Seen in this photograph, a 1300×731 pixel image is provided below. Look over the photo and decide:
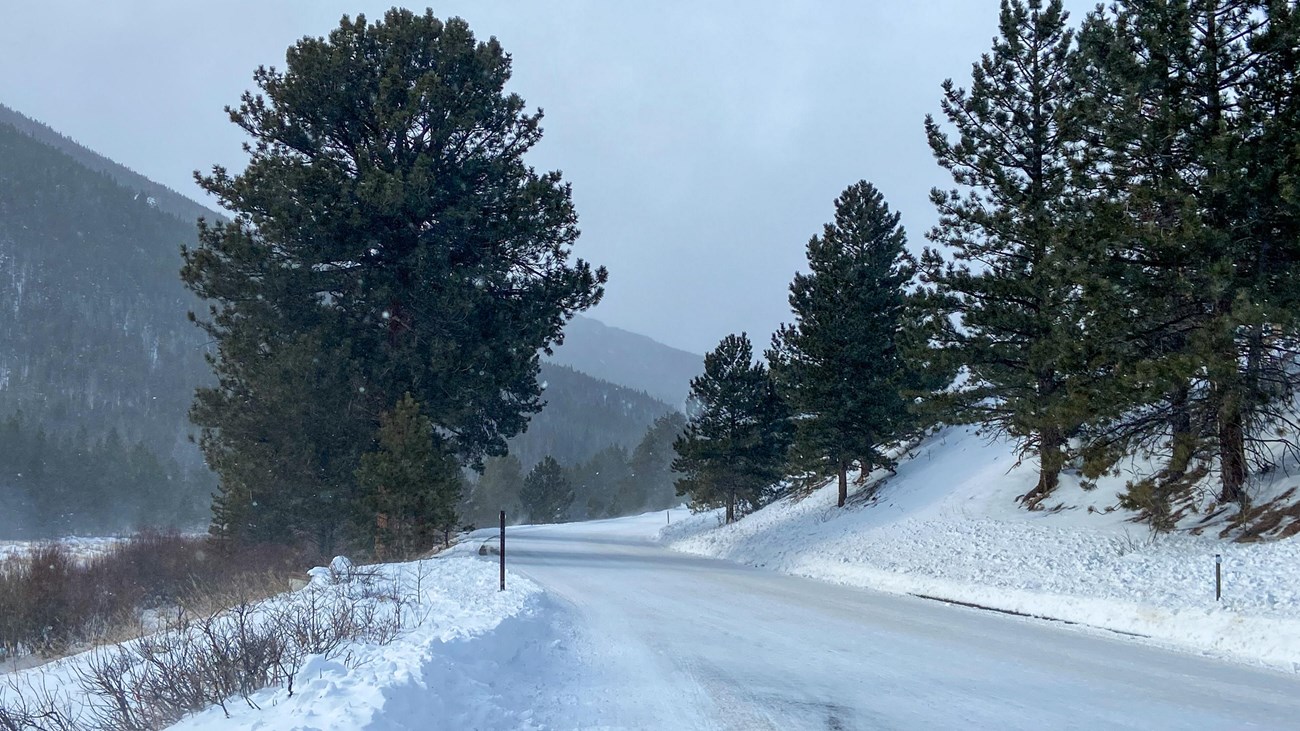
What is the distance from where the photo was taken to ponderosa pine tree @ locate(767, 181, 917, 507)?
29.2 meters

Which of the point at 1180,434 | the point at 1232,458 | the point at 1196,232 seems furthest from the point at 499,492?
the point at 1196,232

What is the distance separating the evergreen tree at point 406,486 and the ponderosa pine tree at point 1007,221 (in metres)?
13.5

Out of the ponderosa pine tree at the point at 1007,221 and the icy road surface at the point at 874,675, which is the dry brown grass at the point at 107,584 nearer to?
the icy road surface at the point at 874,675

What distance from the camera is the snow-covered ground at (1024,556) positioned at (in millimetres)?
11547

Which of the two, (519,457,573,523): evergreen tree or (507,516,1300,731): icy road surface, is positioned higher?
(507,516,1300,731): icy road surface

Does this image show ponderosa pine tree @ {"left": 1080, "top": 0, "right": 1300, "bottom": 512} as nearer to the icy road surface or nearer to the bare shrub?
the icy road surface

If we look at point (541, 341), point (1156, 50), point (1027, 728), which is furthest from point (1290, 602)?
point (541, 341)

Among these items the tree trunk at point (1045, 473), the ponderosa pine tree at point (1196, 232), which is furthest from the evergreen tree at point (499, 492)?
the ponderosa pine tree at point (1196, 232)

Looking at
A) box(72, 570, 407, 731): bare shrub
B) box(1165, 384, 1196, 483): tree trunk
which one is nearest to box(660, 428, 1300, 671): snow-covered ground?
box(1165, 384, 1196, 483): tree trunk

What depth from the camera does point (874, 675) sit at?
27.9ft

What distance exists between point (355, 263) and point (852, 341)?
1585cm

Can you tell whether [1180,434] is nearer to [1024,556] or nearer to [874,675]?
[1024,556]

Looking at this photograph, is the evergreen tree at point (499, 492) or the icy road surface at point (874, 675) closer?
the icy road surface at point (874, 675)

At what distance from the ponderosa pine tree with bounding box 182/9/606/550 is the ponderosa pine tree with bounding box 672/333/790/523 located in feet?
47.7
